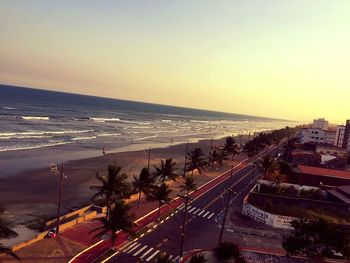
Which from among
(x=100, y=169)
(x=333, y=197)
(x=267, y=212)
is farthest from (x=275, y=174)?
(x=100, y=169)

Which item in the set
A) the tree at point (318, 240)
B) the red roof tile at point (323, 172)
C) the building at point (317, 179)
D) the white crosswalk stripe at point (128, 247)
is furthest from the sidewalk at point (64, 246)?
the red roof tile at point (323, 172)

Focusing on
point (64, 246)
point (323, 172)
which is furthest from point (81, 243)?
point (323, 172)

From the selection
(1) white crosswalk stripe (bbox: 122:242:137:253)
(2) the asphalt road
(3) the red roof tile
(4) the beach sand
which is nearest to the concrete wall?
(2) the asphalt road

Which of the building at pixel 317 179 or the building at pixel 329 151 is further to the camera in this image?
the building at pixel 329 151

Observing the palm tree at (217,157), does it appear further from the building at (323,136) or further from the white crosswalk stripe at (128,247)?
the building at (323,136)

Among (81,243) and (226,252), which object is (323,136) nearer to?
(226,252)

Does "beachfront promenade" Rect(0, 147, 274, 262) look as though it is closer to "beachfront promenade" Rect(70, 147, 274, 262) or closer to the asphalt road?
"beachfront promenade" Rect(70, 147, 274, 262)

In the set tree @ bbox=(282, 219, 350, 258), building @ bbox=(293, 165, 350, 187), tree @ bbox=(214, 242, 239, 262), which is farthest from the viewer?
building @ bbox=(293, 165, 350, 187)
